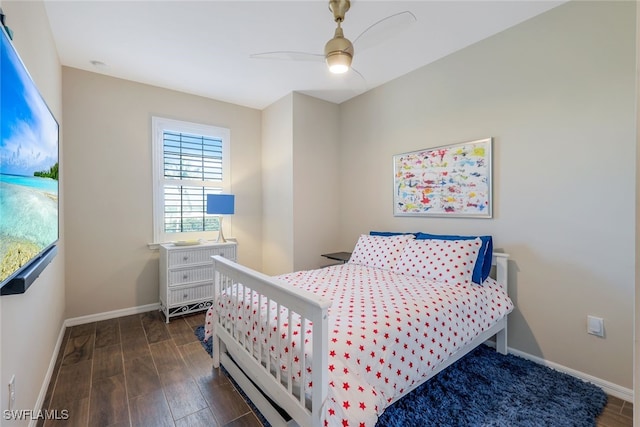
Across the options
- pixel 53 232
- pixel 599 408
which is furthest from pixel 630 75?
pixel 53 232

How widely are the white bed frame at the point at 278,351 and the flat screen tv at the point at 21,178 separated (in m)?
0.97

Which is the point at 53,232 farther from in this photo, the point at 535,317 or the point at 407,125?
the point at 535,317

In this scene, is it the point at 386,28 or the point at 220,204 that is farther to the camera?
the point at 220,204

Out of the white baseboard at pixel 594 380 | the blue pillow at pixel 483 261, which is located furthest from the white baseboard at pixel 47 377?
the white baseboard at pixel 594 380

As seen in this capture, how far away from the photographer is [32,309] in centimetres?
160

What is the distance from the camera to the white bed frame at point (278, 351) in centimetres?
116

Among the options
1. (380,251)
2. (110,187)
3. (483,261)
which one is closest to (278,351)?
(380,251)

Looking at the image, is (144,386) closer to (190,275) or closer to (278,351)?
(278,351)

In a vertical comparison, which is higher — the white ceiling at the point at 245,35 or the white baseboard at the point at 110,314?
the white ceiling at the point at 245,35

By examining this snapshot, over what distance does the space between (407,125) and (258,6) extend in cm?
180

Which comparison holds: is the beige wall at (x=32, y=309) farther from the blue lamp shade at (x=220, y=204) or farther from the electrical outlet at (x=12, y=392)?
the blue lamp shade at (x=220, y=204)

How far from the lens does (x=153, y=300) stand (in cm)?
334

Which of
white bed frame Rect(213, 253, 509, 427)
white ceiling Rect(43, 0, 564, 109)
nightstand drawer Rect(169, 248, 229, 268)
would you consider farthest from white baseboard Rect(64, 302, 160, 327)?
white ceiling Rect(43, 0, 564, 109)

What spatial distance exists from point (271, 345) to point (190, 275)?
202cm
